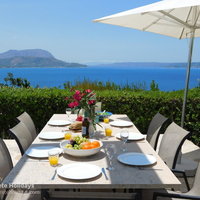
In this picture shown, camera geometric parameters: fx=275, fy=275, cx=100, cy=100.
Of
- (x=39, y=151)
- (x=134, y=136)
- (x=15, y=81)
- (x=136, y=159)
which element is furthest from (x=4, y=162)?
(x=15, y=81)

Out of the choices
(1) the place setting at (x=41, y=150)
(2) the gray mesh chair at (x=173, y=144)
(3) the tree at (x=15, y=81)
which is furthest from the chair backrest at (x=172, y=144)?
(3) the tree at (x=15, y=81)

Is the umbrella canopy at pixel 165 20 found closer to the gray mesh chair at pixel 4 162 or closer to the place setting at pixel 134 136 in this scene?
the place setting at pixel 134 136

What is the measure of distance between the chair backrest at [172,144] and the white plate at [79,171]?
1050 mm

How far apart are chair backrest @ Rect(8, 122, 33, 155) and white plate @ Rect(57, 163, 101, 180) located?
103 centimetres

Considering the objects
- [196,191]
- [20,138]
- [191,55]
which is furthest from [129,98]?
[196,191]

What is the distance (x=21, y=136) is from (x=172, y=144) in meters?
1.73

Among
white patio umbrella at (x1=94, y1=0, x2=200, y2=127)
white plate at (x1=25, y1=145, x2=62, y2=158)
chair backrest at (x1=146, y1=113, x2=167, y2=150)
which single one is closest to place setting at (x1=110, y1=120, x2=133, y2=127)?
chair backrest at (x1=146, y1=113, x2=167, y2=150)

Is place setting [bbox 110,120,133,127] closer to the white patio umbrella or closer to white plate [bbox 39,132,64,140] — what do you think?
white plate [bbox 39,132,64,140]

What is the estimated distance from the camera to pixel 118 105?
→ 5.77 metres

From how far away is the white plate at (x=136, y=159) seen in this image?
2.26 metres

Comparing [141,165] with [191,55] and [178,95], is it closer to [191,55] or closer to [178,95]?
[191,55]

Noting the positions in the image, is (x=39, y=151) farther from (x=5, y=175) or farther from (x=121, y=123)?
(x=121, y=123)

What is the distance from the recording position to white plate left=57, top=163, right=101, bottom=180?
6.48ft

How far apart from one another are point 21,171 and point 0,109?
3948 mm
